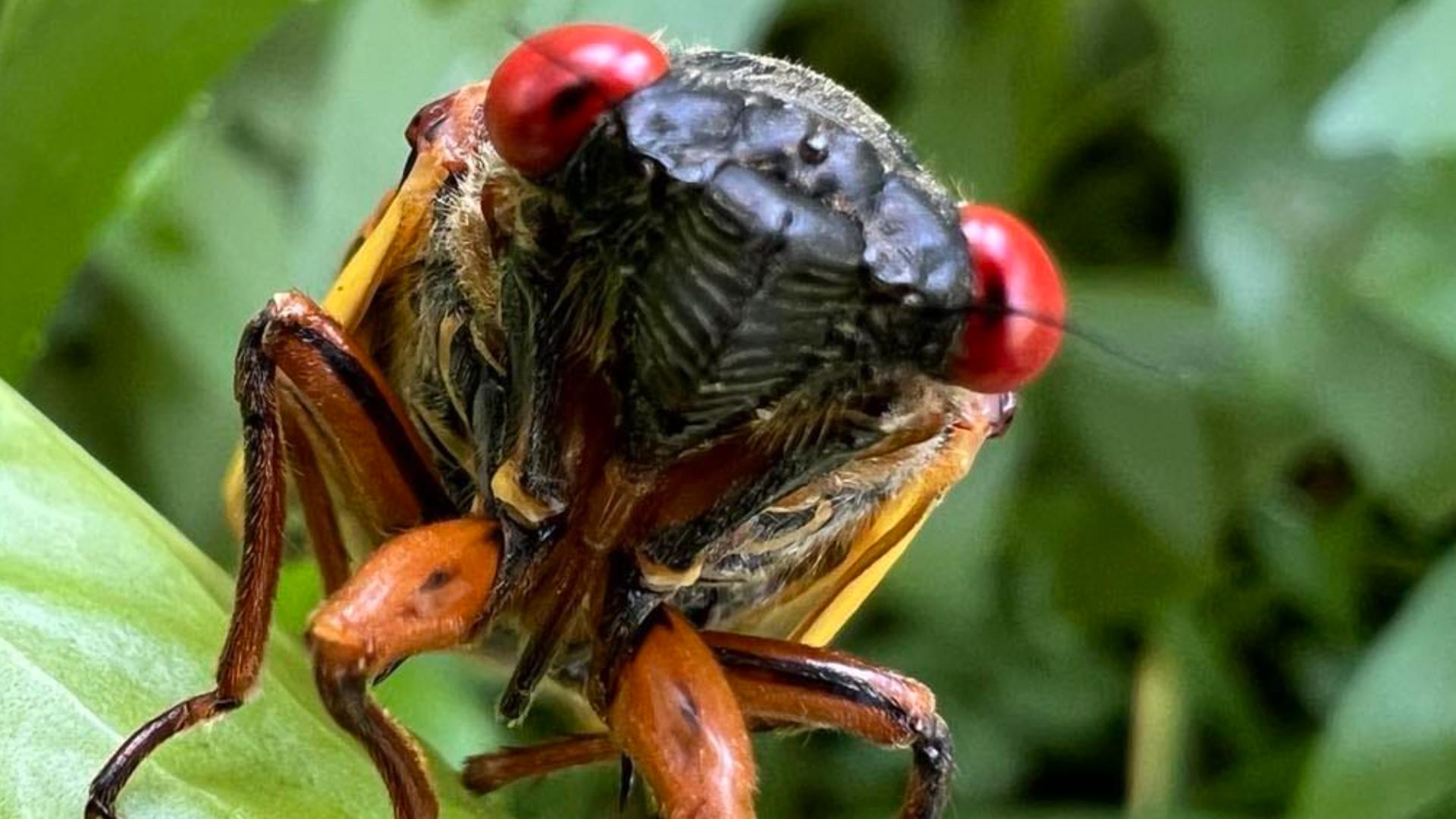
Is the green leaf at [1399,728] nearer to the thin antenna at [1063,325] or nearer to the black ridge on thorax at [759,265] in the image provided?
the thin antenna at [1063,325]

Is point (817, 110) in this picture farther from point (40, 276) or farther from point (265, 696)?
point (40, 276)

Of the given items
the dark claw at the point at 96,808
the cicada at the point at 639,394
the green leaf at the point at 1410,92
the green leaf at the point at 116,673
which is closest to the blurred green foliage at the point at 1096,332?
the green leaf at the point at 1410,92

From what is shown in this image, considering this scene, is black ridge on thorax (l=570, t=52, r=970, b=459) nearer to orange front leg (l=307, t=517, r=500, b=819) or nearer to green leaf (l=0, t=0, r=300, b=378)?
orange front leg (l=307, t=517, r=500, b=819)

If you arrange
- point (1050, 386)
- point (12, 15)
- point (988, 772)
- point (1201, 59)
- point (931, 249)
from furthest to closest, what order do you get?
point (988, 772) < point (1050, 386) < point (1201, 59) < point (12, 15) < point (931, 249)

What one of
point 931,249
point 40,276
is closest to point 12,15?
point 40,276

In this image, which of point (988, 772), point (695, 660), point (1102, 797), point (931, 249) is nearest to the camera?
point (931, 249)

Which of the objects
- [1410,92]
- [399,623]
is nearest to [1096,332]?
[1410,92]
